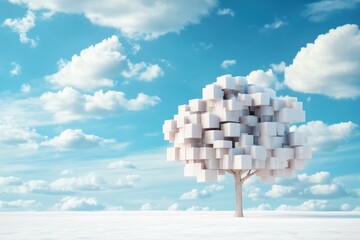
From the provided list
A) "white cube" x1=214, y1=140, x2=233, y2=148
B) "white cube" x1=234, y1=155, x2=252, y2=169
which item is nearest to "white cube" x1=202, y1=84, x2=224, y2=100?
"white cube" x1=214, y1=140, x2=233, y2=148

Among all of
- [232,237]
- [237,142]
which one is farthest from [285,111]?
[232,237]

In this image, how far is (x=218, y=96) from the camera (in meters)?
24.7

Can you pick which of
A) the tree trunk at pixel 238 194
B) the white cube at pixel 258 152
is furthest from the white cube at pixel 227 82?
the tree trunk at pixel 238 194

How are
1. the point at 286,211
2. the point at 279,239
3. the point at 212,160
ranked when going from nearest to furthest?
1. the point at 279,239
2. the point at 212,160
3. the point at 286,211

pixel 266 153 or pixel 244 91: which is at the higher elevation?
pixel 244 91

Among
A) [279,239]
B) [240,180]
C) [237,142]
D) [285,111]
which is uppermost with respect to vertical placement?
[285,111]

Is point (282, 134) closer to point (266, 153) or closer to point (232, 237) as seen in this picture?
point (266, 153)

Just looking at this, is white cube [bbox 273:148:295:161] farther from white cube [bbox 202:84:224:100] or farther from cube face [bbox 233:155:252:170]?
white cube [bbox 202:84:224:100]

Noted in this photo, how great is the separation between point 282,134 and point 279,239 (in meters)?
13.4

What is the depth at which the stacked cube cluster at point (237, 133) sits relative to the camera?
78.3 ft

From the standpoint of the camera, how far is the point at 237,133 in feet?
78.9

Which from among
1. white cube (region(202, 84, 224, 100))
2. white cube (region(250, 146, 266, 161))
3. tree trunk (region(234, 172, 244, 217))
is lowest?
tree trunk (region(234, 172, 244, 217))

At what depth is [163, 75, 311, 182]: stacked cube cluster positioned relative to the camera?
939 inches

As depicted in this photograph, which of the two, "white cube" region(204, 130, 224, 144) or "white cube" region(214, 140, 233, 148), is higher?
"white cube" region(204, 130, 224, 144)
